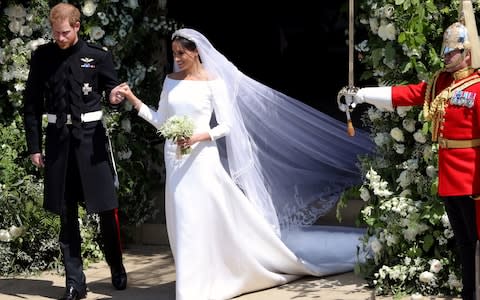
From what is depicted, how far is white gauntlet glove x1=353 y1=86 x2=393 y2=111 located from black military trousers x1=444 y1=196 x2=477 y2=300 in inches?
23.3

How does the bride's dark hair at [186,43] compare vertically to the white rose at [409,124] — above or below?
above

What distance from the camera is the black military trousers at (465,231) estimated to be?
5.34 meters

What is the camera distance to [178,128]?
599 cm

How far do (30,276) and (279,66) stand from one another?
258 inches

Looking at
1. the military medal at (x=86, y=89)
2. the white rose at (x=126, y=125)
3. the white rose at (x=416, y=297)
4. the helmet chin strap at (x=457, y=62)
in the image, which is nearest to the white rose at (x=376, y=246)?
the white rose at (x=416, y=297)

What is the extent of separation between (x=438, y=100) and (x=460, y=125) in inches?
6.8

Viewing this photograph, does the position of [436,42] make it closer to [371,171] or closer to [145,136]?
[371,171]

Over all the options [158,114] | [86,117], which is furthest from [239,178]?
[86,117]

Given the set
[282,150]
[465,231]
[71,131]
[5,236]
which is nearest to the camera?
[465,231]

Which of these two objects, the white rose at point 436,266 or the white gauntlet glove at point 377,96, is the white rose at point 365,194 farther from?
the white gauntlet glove at point 377,96

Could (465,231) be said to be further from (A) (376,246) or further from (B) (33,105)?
(B) (33,105)

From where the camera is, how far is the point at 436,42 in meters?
6.12

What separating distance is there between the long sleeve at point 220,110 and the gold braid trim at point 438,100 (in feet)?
4.36

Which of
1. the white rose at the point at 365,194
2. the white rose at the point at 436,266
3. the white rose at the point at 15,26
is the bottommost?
the white rose at the point at 436,266
